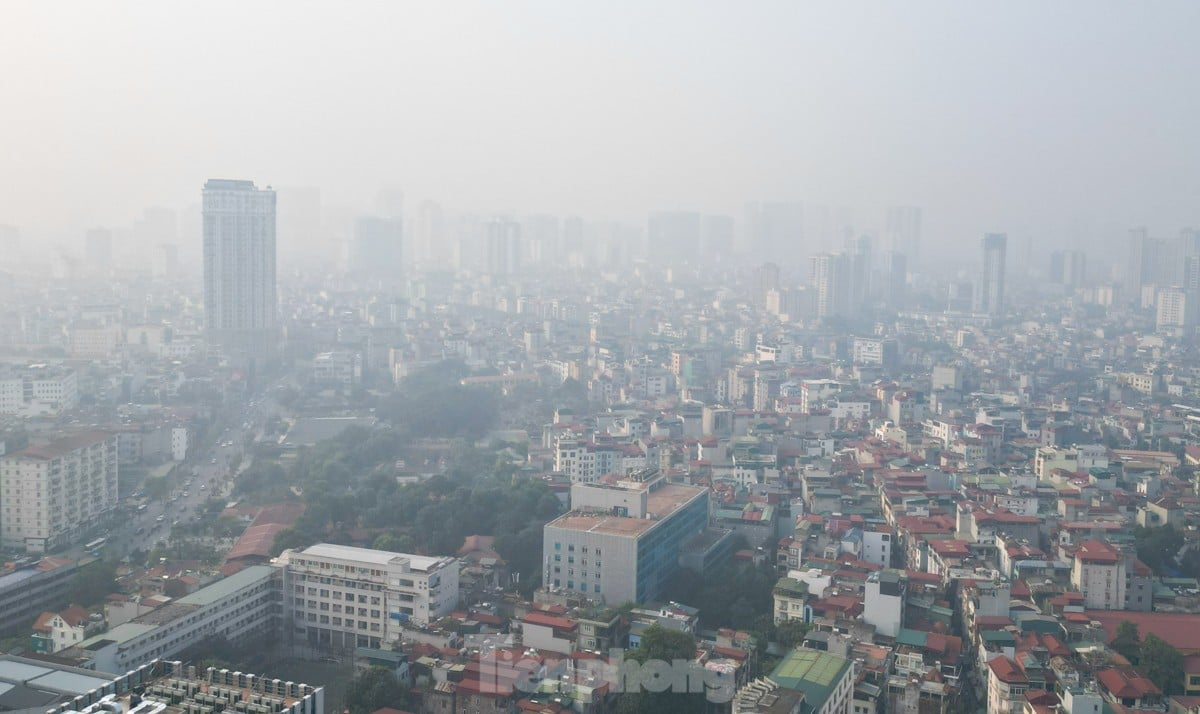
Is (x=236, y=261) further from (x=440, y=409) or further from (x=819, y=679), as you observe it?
(x=819, y=679)

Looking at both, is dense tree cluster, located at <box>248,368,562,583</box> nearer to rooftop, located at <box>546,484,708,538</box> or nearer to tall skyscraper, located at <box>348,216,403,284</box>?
rooftop, located at <box>546,484,708,538</box>

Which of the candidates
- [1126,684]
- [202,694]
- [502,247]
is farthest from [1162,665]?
[502,247]

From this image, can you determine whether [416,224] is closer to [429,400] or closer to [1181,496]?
[429,400]

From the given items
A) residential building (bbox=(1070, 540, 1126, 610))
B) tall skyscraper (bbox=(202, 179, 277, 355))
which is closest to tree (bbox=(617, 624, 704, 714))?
residential building (bbox=(1070, 540, 1126, 610))

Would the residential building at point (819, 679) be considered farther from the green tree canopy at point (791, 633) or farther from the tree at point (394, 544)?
the tree at point (394, 544)

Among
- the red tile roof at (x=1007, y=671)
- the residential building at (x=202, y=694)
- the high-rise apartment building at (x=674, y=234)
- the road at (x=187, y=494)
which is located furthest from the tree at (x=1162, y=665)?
the high-rise apartment building at (x=674, y=234)

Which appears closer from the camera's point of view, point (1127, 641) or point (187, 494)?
point (1127, 641)
